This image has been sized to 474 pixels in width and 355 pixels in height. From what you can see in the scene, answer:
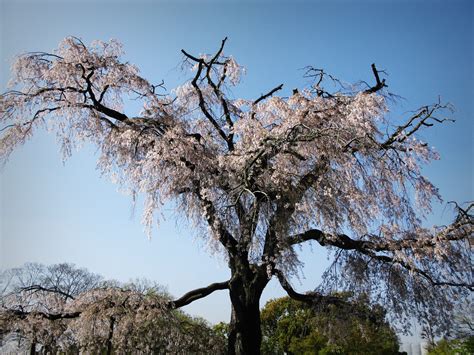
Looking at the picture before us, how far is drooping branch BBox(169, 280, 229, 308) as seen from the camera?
32.8 ft

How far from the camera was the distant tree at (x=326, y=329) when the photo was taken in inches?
379

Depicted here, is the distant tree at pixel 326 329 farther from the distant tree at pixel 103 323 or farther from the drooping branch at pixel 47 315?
the drooping branch at pixel 47 315

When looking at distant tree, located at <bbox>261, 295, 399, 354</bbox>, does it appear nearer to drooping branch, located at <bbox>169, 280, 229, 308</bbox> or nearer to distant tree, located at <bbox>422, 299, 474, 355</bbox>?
distant tree, located at <bbox>422, 299, 474, 355</bbox>

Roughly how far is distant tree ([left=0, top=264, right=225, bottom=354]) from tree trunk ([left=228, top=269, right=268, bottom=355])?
1.27 meters

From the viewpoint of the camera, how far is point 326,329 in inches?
403

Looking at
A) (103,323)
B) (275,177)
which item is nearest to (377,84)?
(275,177)

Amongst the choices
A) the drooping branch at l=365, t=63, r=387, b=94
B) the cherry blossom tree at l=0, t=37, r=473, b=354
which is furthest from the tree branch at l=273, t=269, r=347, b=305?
the drooping branch at l=365, t=63, r=387, b=94

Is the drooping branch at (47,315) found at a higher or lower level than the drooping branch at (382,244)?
lower

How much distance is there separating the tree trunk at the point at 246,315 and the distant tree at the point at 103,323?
4.18 feet

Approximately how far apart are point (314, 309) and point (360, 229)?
101 inches

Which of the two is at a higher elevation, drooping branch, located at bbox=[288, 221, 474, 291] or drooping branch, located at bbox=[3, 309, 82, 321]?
drooping branch, located at bbox=[288, 221, 474, 291]

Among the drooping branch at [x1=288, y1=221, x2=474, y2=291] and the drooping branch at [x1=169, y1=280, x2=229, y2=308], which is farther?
the drooping branch at [x1=169, y1=280, x2=229, y2=308]

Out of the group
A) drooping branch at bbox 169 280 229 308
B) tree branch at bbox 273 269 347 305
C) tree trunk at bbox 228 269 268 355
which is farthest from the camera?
drooping branch at bbox 169 280 229 308

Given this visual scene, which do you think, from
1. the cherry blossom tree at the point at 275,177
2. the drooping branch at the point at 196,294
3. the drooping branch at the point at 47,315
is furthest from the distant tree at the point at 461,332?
the drooping branch at the point at 47,315
